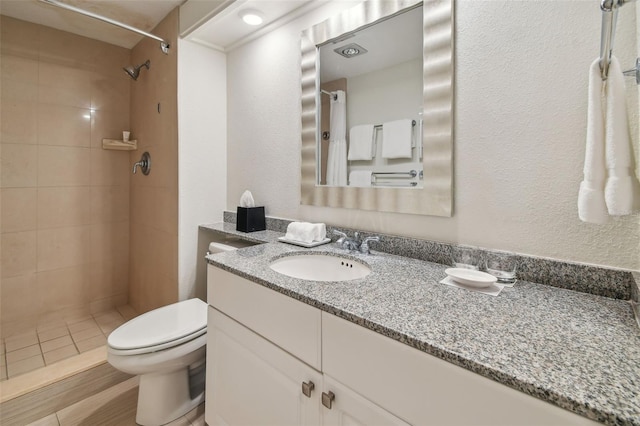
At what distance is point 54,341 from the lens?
81.9 inches

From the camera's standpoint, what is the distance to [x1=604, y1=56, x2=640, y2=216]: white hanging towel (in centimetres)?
67

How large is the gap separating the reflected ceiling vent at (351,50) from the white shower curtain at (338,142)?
0.17 metres

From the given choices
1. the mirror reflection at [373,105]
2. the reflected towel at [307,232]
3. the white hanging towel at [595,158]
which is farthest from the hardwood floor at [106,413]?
the white hanging towel at [595,158]

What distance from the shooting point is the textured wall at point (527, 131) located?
0.84 metres

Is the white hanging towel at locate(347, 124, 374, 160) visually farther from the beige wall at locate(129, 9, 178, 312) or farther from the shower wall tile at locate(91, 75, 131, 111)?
the shower wall tile at locate(91, 75, 131, 111)

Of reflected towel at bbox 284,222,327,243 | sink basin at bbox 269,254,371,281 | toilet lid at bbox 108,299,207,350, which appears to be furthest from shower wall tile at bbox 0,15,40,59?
sink basin at bbox 269,254,371,281

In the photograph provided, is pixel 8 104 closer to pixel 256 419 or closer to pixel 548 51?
pixel 256 419

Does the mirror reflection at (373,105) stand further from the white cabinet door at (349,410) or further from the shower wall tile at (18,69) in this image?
the shower wall tile at (18,69)

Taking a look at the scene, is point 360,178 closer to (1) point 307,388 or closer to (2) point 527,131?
(2) point 527,131

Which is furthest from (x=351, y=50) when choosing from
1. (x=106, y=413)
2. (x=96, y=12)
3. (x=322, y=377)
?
(x=106, y=413)

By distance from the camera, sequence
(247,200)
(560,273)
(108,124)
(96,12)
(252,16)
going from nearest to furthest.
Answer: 1. (560,273)
2. (252,16)
3. (247,200)
4. (96,12)
5. (108,124)

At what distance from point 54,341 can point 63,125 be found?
5.18 ft

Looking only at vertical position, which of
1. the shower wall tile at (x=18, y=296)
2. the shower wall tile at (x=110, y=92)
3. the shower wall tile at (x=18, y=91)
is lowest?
the shower wall tile at (x=18, y=296)

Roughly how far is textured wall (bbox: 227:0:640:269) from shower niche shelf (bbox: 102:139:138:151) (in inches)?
87.5
